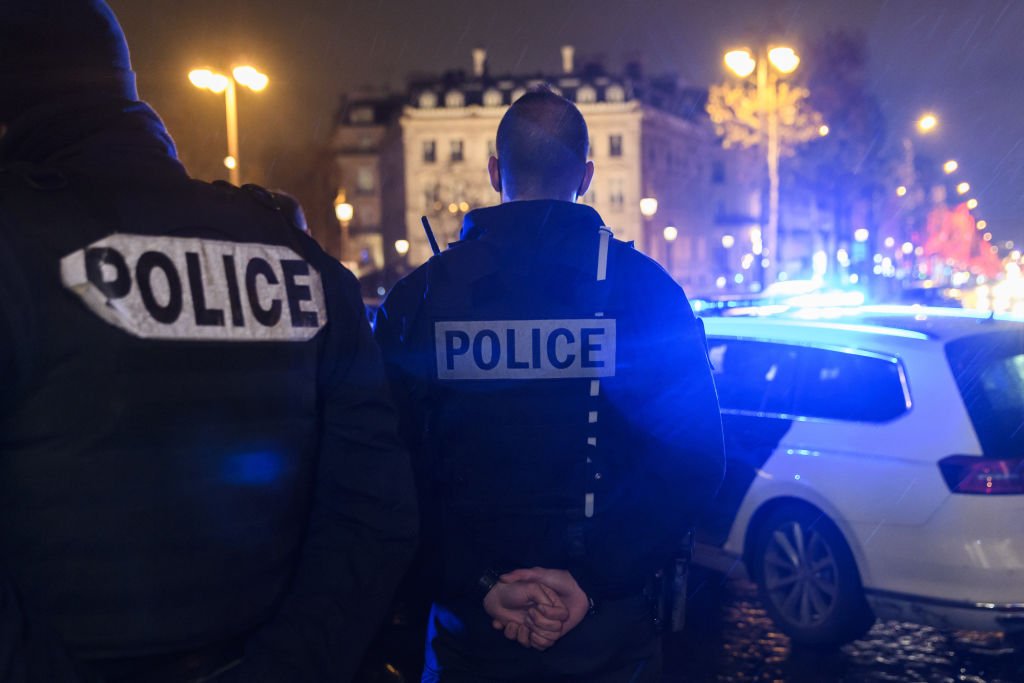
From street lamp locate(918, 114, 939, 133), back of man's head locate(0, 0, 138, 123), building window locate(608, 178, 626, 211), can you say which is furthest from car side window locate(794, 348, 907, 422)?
building window locate(608, 178, 626, 211)

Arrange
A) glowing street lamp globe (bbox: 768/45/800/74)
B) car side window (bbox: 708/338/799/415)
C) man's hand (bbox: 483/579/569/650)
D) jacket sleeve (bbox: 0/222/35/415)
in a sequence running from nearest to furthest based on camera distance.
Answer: jacket sleeve (bbox: 0/222/35/415)
man's hand (bbox: 483/579/569/650)
car side window (bbox: 708/338/799/415)
glowing street lamp globe (bbox: 768/45/800/74)

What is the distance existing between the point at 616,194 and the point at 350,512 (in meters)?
70.5

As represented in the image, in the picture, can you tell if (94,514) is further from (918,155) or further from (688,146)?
(918,155)

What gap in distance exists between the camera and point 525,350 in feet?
7.59

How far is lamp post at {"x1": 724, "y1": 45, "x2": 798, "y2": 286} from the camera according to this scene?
16.7m

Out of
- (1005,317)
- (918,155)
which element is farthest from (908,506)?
(918,155)

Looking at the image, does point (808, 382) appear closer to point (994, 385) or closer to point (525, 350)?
point (994, 385)

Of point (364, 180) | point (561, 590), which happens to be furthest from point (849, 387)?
point (364, 180)

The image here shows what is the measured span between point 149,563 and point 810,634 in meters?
4.63

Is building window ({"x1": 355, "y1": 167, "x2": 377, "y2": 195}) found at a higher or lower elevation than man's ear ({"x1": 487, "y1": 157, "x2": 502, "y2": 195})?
higher

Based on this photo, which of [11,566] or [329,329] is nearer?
[11,566]

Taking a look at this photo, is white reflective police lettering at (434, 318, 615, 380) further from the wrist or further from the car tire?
the car tire

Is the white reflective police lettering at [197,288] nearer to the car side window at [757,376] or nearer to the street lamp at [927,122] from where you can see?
the car side window at [757,376]

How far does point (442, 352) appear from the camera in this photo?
233cm
